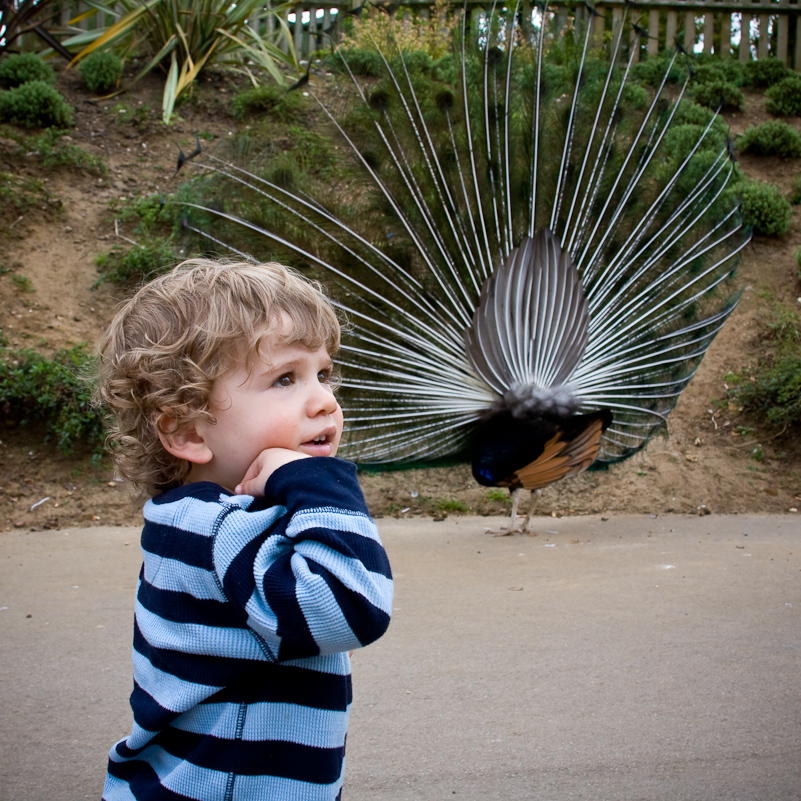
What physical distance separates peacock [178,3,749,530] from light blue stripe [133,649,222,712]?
3649 mm

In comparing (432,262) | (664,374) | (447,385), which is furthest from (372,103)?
(664,374)

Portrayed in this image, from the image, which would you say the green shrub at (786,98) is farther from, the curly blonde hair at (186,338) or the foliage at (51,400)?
the curly blonde hair at (186,338)

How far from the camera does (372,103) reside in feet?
15.7

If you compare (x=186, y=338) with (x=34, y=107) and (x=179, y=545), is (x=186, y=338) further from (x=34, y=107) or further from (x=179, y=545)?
(x=34, y=107)

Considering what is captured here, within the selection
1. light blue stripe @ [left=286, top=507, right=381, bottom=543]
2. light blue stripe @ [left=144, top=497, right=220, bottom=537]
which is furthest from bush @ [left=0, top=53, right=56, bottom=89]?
light blue stripe @ [left=286, top=507, right=381, bottom=543]

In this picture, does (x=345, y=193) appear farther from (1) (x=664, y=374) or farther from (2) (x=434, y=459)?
(1) (x=664, y=374)

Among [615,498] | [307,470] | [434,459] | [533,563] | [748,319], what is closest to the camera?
[307,470]

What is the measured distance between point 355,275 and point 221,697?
384 centimetres

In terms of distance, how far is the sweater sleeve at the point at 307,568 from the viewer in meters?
1.01

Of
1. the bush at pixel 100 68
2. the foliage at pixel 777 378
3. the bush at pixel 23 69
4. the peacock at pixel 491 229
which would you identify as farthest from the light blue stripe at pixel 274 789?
the bush at pixel 100 68

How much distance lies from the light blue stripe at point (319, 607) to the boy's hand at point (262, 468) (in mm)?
161

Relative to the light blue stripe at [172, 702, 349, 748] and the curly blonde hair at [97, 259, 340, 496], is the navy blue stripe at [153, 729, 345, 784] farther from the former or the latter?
the curly blonde hair at [97, 259, 340, 496]

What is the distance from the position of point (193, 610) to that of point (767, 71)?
40.9 feet

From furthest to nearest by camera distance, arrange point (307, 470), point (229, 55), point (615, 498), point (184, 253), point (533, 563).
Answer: point (229, 55) → point (615, 498) → point (184, 253) → point (533, 563) → point (307, 470)
